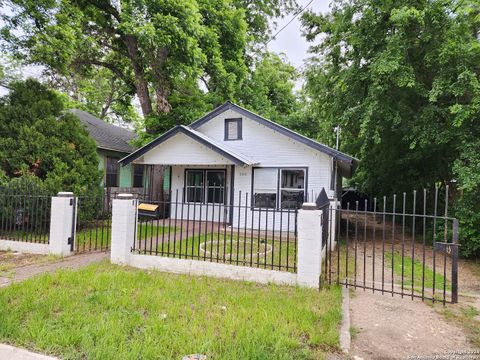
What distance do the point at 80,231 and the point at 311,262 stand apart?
25.8ft

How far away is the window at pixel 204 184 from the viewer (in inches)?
505

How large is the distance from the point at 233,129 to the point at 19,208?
7668 millimetres

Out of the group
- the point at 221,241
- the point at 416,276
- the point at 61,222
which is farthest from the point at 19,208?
the point at 416,276

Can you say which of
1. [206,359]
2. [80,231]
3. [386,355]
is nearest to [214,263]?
[206,359]

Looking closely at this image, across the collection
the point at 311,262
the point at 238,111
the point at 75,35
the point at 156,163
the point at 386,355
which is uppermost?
the point at 75,35

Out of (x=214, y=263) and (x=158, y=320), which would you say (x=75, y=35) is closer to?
(x=214, y=263)

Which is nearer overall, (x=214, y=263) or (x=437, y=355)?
(x=437, y=355)

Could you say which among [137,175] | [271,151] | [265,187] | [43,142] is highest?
[271,151]

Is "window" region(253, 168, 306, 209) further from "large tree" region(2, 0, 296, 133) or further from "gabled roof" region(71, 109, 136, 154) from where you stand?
"gabled roof" region(71, 109, 136, 154)

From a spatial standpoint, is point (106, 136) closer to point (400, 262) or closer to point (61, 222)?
point (61, 222)

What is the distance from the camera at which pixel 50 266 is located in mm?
6242

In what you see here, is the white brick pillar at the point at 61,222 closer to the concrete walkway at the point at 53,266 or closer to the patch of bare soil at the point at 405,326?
the concrete walkway at the point at 53,266

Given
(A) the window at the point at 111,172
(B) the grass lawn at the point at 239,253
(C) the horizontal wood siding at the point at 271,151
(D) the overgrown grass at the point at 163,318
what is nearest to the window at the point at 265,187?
(C) the horizontal wood siding at the point at 271,151

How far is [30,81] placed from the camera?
9.60 meters
